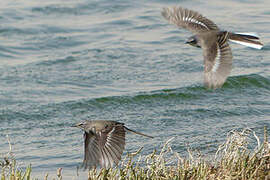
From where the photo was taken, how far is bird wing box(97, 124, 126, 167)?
198 inches

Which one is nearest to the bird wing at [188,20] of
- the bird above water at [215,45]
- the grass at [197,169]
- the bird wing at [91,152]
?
the bird above water at [215,45]

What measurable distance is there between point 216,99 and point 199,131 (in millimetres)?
1763

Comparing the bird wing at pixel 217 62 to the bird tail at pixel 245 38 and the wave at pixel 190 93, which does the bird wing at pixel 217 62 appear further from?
Result: the wave at pixel 190 93

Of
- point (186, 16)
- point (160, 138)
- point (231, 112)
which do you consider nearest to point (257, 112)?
point (231, 112)

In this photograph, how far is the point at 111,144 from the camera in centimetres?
509

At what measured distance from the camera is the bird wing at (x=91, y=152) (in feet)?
16.5

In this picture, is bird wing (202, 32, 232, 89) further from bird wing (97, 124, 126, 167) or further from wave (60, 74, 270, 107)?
wave (60, 74, 270, 107)

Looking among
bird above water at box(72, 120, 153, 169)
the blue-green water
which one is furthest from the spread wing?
the blue-green water

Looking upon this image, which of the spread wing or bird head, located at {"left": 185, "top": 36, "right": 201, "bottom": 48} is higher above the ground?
bird head, located at {"left": 185, "top": 36, "right": 201, "bottom": 48}

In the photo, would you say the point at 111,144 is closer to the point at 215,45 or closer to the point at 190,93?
the point at 215,45

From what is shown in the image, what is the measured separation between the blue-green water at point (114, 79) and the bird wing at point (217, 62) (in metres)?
2.03

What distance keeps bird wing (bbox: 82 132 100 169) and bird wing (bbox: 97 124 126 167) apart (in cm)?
4

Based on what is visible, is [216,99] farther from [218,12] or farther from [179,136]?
[218,12]

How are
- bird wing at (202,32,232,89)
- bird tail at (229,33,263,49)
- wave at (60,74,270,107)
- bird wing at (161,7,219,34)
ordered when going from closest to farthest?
bird wing at (202,32,232,89) → bird tail at (229,33,263,49) → bird wing at (161,7,219,34) → wave at (60,74,270,107)
